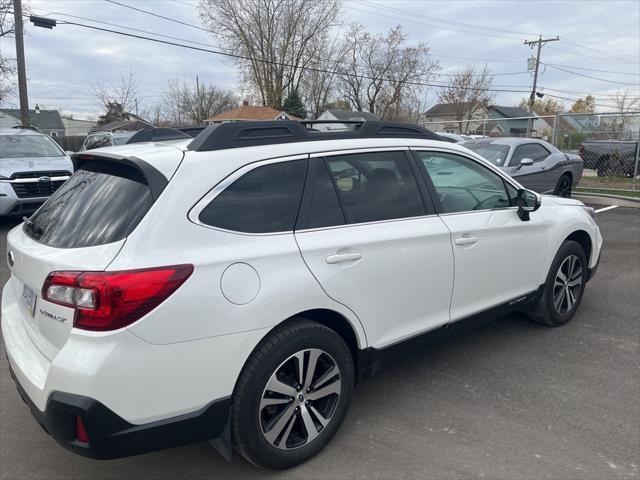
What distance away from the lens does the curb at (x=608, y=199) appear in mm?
12016

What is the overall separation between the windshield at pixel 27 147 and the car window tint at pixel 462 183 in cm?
871

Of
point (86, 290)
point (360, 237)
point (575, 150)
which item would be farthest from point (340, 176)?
point (575, 150)

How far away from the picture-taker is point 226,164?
256 cm

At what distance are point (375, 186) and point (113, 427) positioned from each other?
1963 millimetres

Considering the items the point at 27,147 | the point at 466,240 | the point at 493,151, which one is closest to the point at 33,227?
the point at 466,240

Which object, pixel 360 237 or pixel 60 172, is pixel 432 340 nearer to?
pixel 360 237

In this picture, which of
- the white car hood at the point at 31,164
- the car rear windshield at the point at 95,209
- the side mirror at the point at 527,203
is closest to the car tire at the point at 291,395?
the car rear windshield at the point at 95,209

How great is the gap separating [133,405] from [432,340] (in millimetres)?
1987

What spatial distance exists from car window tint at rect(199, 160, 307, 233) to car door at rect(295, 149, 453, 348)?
0.08m

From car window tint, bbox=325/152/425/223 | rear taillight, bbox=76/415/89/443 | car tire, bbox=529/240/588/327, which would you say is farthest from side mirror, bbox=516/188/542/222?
rear taillight, bbox=76/415/89/443

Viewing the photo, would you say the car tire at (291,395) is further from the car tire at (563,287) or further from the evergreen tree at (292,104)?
the evergreen tree at (292,104)

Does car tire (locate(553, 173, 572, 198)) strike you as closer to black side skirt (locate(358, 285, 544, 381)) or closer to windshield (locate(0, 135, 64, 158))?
black side skirt (locate(358, 285, 544, 381))

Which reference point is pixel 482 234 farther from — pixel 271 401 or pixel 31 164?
pixel 31 164

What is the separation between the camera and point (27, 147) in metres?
9.86
